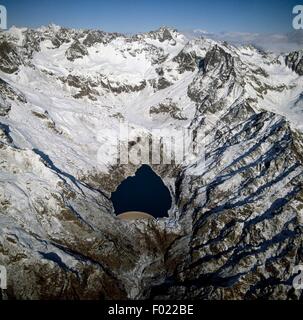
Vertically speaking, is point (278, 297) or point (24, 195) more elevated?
point (24, 195)

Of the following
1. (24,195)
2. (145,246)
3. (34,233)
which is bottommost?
(145,246)

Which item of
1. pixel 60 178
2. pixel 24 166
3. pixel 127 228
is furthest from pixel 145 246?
pixel 24 166

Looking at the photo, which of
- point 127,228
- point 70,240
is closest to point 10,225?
point 70,240

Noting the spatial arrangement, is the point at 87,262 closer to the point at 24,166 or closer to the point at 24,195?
the point at 24,195
